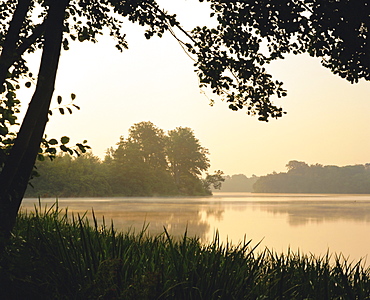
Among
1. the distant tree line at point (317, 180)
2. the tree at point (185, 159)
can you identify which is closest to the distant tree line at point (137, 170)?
the tree at point (185, 159)

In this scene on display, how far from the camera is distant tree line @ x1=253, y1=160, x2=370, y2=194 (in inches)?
6368

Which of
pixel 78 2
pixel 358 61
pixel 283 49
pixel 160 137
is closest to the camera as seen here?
pixel 358 61

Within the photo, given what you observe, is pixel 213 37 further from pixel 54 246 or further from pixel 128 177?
pixel 128 177

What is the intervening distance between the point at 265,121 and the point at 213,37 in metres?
1.53

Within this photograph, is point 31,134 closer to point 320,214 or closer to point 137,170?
point 320,214

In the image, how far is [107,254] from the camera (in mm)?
4230

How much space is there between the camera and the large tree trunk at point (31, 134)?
4844 mm

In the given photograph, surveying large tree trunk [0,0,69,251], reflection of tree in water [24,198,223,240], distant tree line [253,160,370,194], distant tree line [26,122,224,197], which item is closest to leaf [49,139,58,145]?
large tree trunk [0,0,69,251]

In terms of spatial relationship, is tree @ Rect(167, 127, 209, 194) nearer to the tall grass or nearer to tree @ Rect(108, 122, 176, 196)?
tree @ Rect(108, 122, 176, 196)

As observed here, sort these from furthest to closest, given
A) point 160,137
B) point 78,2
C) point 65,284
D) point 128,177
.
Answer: point 160,137 → point 128,177 → point 78,2 → point 65,284

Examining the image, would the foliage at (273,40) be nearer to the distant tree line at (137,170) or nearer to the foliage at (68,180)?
the distant tree line at (137,170)

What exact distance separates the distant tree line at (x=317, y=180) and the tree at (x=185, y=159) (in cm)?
8030

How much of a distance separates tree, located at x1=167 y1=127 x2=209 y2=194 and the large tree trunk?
8754 cm

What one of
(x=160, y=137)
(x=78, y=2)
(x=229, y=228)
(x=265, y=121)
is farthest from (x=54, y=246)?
(x=160, y=137)
